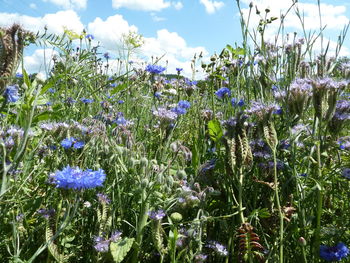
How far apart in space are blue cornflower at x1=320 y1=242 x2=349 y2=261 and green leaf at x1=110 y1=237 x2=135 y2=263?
2.64 feet

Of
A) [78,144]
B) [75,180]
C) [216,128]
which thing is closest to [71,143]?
[78,144]

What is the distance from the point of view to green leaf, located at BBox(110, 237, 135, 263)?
1.47 m

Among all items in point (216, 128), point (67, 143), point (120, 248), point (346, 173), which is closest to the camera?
point (120, 248)

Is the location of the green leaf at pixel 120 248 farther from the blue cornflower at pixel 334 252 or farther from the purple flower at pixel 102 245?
the blue cornflower at pixel 334 252

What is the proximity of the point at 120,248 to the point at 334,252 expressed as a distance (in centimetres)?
89

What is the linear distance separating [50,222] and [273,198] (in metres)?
1.04

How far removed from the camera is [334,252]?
5.22ft

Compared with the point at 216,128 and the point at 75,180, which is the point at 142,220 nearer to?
the point at 75,180

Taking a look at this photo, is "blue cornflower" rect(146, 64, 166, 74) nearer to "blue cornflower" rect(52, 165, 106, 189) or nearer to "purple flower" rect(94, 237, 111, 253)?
"purple flower" rect(94, 237, 111, 253)

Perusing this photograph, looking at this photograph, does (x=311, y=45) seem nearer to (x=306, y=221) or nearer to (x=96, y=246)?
(x=306, y=221)

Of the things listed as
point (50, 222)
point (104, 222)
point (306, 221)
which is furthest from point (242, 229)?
point (50, 222)

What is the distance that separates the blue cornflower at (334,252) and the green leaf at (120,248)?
80 centimetres

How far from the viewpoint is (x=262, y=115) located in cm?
178

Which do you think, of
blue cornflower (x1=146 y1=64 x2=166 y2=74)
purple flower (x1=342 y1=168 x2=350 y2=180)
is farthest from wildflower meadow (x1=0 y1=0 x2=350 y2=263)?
blue cornflower (x1=146 y1=64 x2=166 y2=74)
